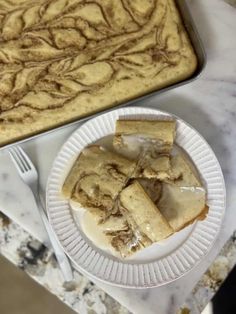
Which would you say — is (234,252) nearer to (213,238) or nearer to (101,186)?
(213,238)

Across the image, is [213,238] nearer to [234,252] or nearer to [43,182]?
[234,252]

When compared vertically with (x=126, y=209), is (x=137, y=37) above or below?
above

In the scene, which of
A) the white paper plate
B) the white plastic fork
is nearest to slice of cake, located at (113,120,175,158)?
the white paper plate

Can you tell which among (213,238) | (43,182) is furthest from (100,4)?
(213,238)

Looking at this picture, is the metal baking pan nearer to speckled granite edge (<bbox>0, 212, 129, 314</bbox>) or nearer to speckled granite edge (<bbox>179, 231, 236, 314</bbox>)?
speckled granite edge (<bbox>0, 212, 129, 314</bbox>)

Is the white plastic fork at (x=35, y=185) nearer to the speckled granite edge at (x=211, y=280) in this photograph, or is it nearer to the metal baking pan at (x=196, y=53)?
the metal baking pan at (x=196, y=53)

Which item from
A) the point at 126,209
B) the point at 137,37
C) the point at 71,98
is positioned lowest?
the point at 126,209

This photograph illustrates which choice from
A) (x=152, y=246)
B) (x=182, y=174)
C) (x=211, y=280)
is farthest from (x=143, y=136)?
(x=211, y=280)
